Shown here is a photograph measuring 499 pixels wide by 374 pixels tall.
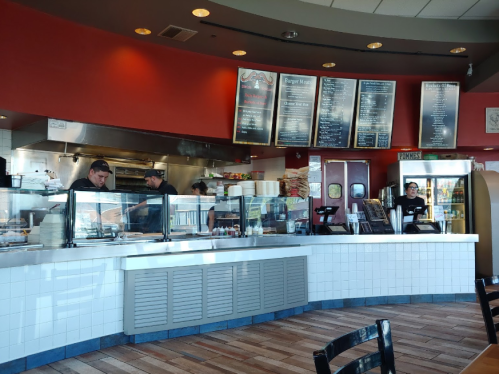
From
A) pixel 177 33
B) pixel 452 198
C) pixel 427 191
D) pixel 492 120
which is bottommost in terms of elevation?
pixel 452 198

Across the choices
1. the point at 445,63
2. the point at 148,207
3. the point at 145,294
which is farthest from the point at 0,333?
the point at 445,63

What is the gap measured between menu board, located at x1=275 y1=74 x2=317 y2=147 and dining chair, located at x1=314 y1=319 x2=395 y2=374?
4839 mm

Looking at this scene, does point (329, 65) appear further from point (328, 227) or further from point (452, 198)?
point (452, 198)

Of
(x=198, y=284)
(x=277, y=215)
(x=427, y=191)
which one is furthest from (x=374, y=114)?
(x=198, y=284)

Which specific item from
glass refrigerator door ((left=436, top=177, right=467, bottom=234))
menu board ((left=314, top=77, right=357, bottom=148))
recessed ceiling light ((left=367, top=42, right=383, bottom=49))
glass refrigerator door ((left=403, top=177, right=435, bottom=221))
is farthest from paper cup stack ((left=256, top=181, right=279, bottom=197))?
glass refrigerator door ((left=436, top=177, right=467, bottom=234))

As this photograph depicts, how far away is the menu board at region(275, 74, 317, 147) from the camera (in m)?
6.04

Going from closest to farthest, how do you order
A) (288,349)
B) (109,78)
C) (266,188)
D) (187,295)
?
(288,349)
(187,295)
(266,188)
(109,78)

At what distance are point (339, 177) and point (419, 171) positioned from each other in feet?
4.02

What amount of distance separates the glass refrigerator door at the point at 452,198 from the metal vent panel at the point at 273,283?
3681 mm

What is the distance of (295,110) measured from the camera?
20.1 ft

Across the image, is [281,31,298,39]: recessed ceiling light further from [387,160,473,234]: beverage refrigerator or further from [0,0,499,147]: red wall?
[387,160,473,234]: beverage refrigerator

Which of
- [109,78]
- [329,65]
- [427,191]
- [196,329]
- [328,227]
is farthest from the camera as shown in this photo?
[427,191]

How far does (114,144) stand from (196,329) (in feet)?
7.72

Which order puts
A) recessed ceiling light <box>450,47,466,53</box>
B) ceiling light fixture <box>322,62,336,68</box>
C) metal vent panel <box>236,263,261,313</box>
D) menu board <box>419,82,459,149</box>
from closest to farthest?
metal vent panel <box>236,263,261,313</box>, recessed ceiling light <box>450,47,466,53</box>, ceiling light fixture <box>322,62,336,68</box>, menu board <box>419,82,459,149</box>
